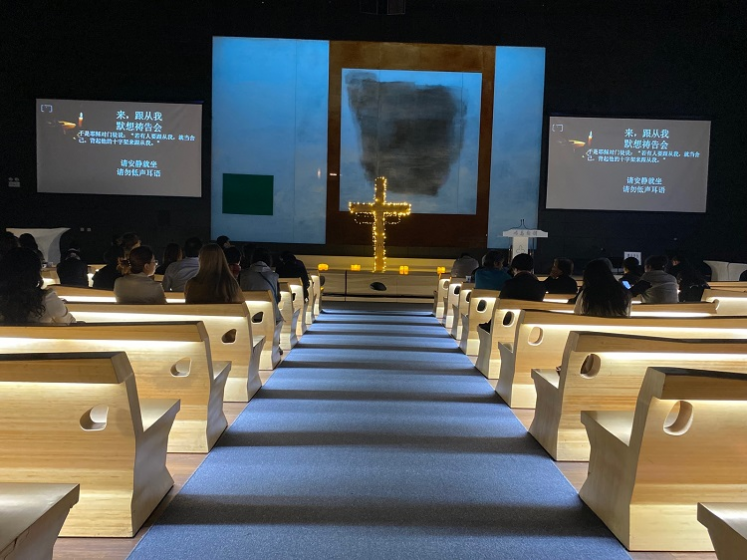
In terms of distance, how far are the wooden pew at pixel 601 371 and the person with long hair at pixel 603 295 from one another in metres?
0.53

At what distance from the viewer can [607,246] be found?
12711mm

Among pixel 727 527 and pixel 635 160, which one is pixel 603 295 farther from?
pixel 635 160

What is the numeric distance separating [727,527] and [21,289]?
247 cm

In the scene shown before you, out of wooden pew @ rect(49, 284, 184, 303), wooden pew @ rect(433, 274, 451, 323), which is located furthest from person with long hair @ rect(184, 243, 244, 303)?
wooden pew @ rect(433, 274, 451, 323)

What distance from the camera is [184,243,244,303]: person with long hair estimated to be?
415 centimetres

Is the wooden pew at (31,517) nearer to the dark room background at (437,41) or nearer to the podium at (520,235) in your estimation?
the podium at (520,235)

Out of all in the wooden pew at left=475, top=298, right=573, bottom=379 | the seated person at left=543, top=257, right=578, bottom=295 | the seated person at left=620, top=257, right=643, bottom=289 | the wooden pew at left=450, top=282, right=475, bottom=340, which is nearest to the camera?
the wooden pew at left=475, top=298, right=573, bottom=379

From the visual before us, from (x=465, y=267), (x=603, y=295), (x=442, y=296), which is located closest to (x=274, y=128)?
(x=465, y=267)

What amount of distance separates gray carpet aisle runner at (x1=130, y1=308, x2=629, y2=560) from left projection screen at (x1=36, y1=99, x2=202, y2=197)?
8.71 meters

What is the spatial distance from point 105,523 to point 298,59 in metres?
11.6

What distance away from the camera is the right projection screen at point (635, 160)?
12.5m

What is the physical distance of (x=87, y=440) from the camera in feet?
7.12

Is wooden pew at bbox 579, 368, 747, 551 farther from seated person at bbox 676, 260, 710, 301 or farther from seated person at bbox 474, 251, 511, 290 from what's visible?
seated person at bbox 676, 260, 710, 301

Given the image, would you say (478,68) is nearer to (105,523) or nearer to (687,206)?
(687,206)
